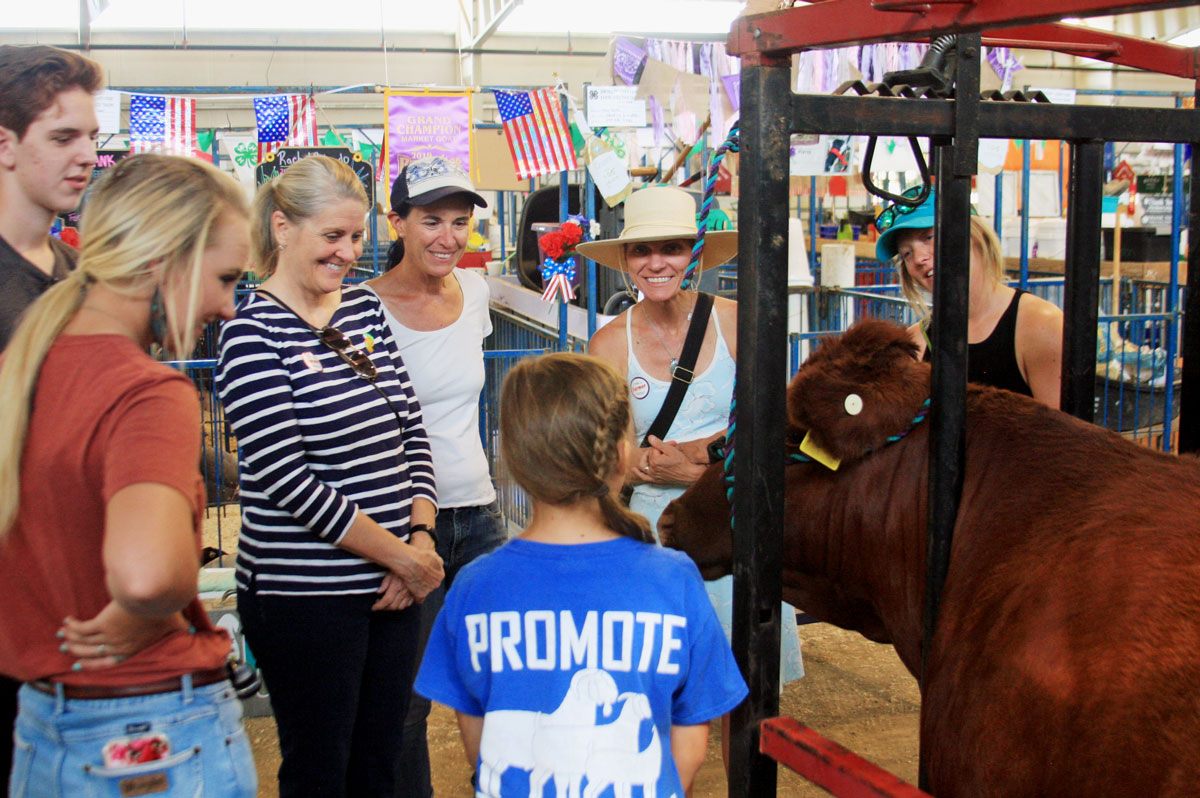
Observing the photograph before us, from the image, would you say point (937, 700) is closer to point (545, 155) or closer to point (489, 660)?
point (489, 660)

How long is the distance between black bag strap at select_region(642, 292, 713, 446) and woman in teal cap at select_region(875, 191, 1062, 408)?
0.54 meters

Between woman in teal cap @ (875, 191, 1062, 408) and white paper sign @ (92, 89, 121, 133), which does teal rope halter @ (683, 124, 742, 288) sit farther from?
white paper sign @ (92, 89, 121, 133)

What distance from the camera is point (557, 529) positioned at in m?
1.65

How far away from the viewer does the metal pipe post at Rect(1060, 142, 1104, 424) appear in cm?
214

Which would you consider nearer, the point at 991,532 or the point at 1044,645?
the point at 1044,645

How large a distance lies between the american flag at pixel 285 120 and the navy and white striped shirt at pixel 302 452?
483cm

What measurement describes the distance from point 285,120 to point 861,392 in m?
5.77

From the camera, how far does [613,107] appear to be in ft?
18.2

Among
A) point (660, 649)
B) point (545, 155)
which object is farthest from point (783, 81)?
point (545, 155)

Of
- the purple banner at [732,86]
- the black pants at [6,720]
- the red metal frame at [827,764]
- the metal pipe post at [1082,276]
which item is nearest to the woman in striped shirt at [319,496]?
the black pants at [6,720]

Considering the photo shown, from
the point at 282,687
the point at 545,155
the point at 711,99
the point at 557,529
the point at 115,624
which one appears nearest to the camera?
the point at 115,624

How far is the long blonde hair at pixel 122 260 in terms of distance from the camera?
1.50 meters

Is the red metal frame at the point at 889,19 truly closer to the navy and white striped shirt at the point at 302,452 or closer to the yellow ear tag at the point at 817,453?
the yellow ear tag at the point at 817,453

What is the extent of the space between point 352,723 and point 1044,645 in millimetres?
1509
